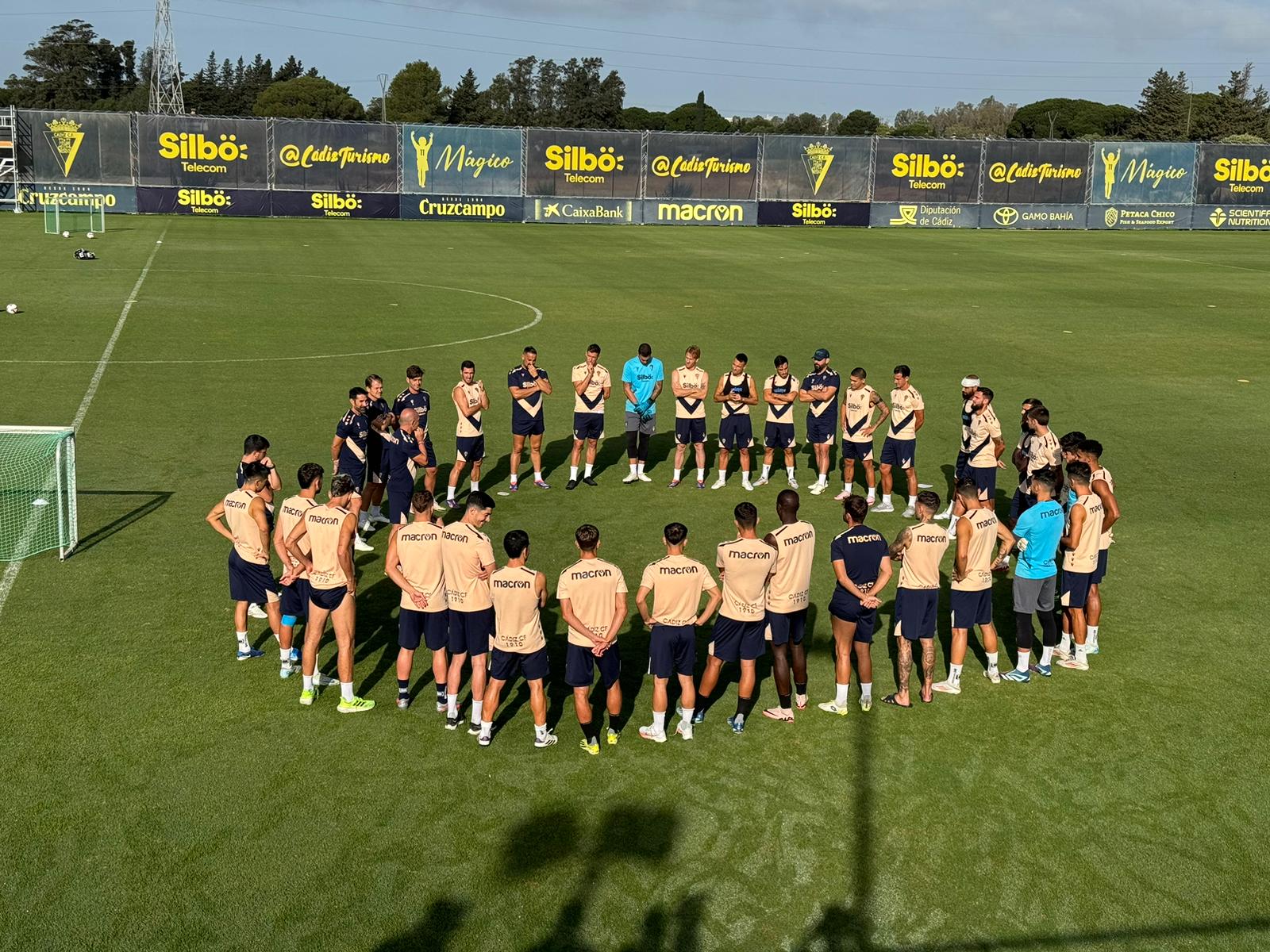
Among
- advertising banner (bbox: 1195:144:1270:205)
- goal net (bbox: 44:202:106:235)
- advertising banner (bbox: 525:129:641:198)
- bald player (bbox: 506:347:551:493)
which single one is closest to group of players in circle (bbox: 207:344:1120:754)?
bald player (bbox: 506:347:551:493)

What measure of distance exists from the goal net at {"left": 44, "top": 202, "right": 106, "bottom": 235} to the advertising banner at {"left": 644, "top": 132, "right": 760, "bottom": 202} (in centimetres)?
2546

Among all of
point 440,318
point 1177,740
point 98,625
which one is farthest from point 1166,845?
point 440,318

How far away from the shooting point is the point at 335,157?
2211 inches

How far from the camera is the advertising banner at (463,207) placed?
57.2 metres

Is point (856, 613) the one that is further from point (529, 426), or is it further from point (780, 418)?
point (529, 426)

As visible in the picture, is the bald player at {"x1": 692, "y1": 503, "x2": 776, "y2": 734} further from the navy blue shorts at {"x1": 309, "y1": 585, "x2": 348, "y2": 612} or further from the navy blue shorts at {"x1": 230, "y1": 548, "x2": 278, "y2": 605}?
the navy blue shorts at {"x1": 230, "y1": 548, "x2": 278, "y2": 605}

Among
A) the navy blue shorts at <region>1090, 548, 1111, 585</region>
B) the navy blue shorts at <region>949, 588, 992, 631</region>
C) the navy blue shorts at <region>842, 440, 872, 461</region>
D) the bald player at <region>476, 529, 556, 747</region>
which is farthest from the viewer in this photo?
the navy blue shorts at <region>842, 440, 872, 461</region>

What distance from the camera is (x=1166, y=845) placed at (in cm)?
814

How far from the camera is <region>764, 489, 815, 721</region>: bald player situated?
9688 mm

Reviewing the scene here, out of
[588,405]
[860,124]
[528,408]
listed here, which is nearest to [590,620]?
[528,408]

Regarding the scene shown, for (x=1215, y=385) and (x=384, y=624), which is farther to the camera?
(x=1215, y=385)

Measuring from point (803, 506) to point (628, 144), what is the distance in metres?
45.6

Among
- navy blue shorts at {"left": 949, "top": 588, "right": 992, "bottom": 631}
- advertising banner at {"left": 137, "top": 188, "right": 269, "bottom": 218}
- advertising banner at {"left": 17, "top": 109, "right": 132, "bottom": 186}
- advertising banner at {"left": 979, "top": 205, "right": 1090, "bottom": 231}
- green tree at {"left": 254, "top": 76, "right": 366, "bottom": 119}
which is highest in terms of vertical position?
green tree at {"left": 254, "top": 76, "right": 366, "bottom": 119}

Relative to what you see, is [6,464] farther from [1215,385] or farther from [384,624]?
[1215,385]
